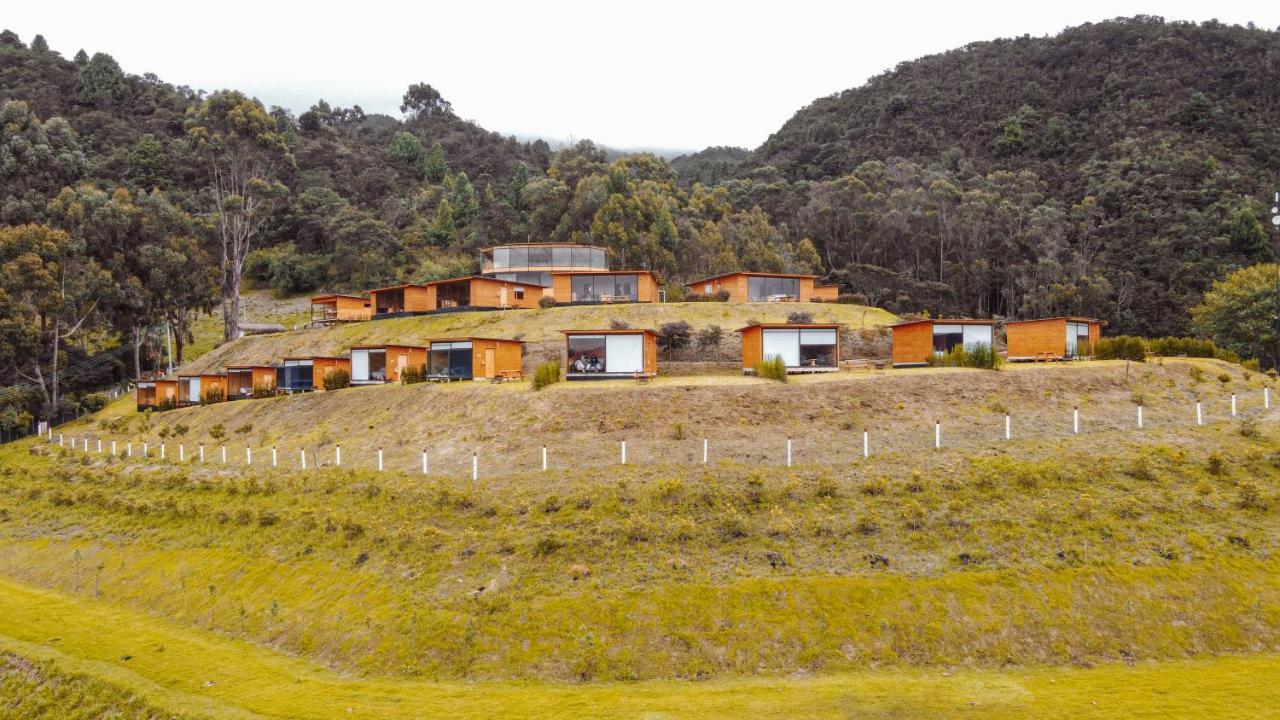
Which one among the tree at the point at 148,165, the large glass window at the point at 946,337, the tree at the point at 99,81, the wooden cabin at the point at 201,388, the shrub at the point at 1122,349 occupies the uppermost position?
the tree at the point at 99,81

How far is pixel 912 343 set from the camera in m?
37.9

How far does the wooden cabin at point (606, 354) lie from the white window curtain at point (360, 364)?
12569 millimetres

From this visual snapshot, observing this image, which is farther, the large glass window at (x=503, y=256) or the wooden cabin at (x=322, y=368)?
the large glass window at (x=503, y=256)

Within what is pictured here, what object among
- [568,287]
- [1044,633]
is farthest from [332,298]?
[1044,633]

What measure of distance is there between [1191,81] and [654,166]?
238 ft

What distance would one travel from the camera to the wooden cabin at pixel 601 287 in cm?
4997

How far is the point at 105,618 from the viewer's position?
1694 cm

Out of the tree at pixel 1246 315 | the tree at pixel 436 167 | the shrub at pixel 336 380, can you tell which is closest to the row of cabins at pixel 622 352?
the shrub at pixel 336 380

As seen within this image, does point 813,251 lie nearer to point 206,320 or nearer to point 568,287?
point 568,287

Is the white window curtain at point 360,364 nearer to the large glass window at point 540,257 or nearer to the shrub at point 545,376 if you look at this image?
the shrub at point 545,376

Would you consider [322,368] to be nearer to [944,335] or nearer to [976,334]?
[944,335]

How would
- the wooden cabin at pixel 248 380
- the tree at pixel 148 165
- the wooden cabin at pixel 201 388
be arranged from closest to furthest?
the wooden cabin at pixel 248 380
the wooden cabin at pixel 201 388
the tree at pixel 148 165

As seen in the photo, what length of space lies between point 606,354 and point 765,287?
20764mm

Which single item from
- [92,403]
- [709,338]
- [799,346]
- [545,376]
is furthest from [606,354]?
[92,403]
